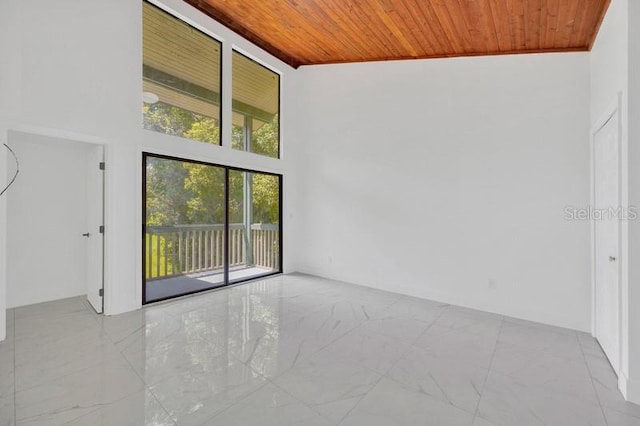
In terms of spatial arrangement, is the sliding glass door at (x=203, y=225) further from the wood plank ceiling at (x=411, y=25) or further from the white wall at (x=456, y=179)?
the wood plank ceiling at (x=411, y=25)

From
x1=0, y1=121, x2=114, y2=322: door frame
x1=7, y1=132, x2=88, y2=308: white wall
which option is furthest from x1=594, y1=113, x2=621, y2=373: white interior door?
x1=7, y1=132, x2=88, y2=308: white wall

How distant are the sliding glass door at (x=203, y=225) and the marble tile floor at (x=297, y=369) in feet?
3.85


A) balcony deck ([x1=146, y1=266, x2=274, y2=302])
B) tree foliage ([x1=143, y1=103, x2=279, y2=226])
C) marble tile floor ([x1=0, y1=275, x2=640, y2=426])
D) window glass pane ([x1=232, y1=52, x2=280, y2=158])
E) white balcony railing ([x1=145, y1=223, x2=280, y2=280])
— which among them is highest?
window glass pane ([x1=232, y1=52, x2=280, y2=158])

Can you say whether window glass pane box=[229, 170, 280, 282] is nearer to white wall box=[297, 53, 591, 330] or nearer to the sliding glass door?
the sliding glass door

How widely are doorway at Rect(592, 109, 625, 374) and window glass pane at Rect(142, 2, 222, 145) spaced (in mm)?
4645

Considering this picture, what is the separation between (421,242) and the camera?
4.77 m

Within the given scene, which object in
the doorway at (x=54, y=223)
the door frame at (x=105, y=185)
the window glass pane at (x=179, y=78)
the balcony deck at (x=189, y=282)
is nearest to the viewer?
the door frame at (x=105, y=185)

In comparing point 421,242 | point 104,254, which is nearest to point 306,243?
point 421,242

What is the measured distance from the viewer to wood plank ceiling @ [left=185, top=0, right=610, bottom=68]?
3328 millimetres

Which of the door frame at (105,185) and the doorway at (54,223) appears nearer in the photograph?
the door frame at (105,185)

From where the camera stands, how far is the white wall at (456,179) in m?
3.72
